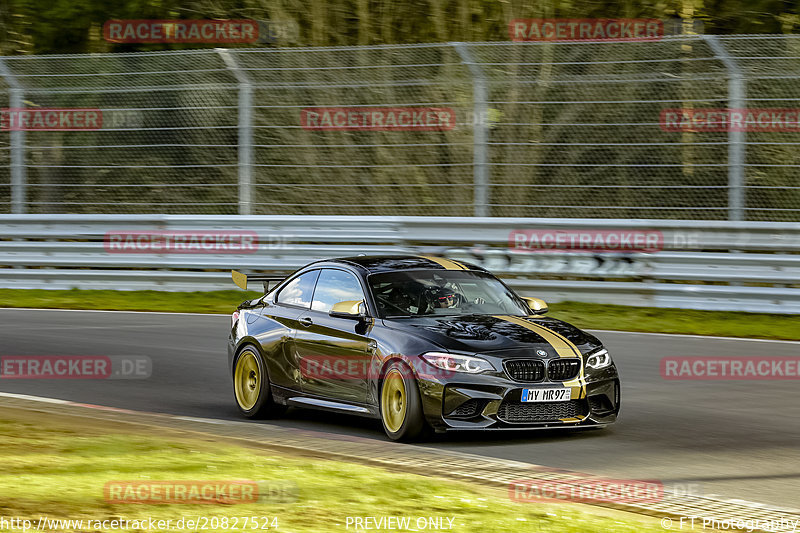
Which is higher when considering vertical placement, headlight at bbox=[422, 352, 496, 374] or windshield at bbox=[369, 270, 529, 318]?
windshield at bbox=[369, 270, 529, 318]

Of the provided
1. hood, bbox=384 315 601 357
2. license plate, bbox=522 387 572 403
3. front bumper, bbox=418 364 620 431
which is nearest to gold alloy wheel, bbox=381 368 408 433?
front bumper, bbox=418 364 620 431

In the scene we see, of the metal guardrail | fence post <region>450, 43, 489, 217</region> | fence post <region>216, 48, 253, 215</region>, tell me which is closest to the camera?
the metal guardrail

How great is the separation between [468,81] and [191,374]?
893cm

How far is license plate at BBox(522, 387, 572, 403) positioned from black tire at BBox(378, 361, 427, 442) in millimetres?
728

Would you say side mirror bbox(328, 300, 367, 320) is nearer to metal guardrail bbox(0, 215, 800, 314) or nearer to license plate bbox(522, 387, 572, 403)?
license plate bbox(522, 387, 572, 403)

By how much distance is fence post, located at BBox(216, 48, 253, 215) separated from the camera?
67.0 feet

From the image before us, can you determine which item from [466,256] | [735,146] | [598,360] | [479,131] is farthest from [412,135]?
[598,360]

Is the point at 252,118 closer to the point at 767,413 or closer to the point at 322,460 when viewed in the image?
the point at 767,413

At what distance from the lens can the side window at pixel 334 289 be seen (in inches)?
408

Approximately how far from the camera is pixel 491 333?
9.48 metres

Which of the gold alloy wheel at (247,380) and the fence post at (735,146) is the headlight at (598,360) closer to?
the gold alloy wheel at (247,380)

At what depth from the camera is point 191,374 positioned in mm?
12781

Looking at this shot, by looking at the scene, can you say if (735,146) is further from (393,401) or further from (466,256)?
(393,401)

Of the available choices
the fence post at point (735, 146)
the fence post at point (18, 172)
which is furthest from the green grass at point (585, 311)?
the fence post at point (735, 146)
